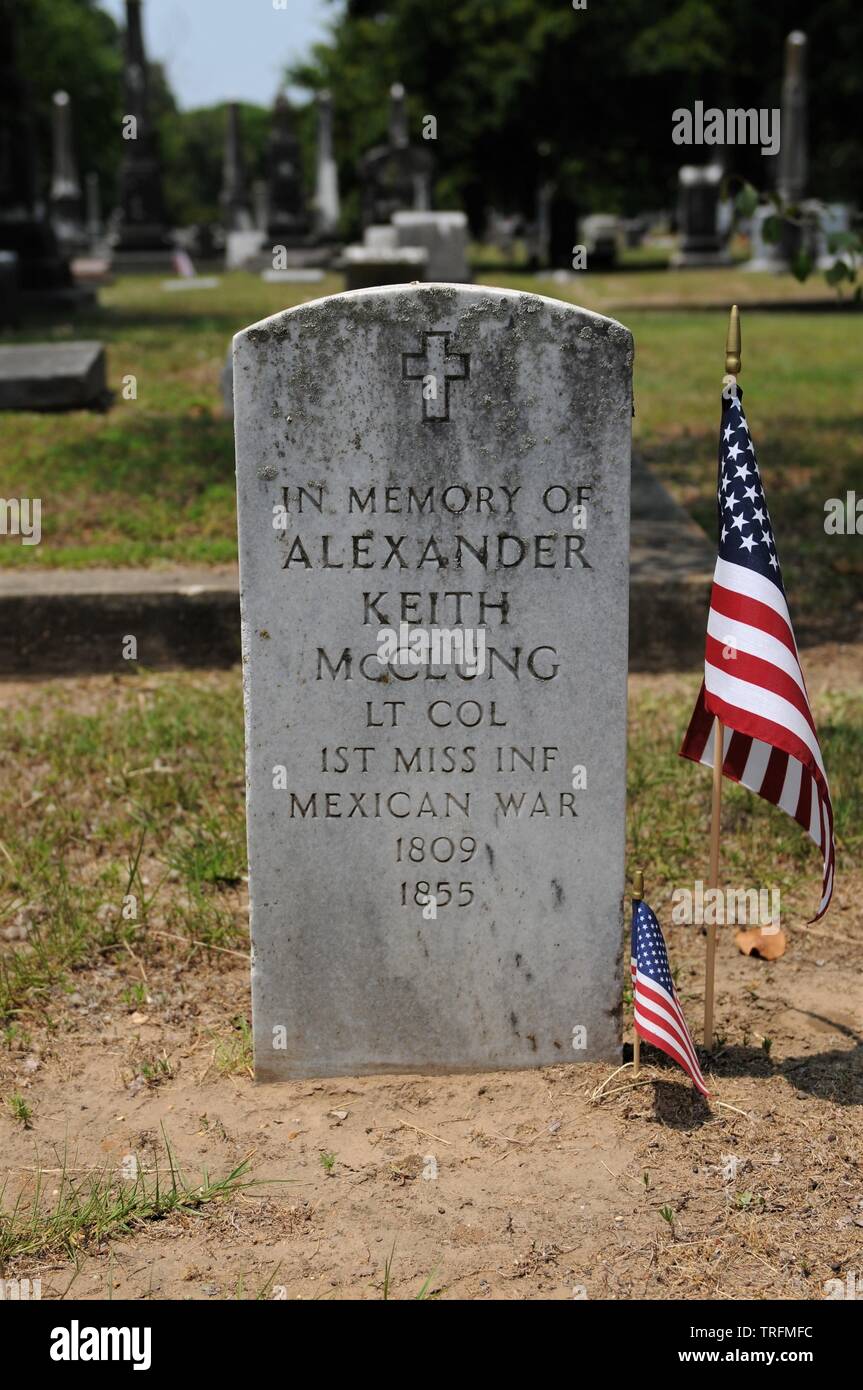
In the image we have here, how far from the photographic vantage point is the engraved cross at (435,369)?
345 centimetres

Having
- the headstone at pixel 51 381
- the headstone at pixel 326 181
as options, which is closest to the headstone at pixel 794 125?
the headstone at pixel 326 181

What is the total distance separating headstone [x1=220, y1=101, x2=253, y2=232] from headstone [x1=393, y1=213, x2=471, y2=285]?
17.6 metres

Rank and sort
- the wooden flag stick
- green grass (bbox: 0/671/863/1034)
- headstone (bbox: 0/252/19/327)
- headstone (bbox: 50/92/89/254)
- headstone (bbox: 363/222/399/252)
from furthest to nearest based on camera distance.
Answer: headstone (bbox: 50/92/89/254) < headstone (bbox: 363/222/399/252) < headstone (bbox: 0/252/19/327) < green grass (bbox: 0/671/863/1034) < the wooden flag stick

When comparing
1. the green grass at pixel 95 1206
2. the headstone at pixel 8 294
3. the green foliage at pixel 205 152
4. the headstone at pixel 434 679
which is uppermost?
the green foliage at pixel 205 152

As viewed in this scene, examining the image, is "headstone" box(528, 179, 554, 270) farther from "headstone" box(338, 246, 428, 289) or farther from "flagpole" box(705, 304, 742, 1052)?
"flagpole" box(705, 304, 742, 1052)

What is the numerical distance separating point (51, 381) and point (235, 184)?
31.0 m

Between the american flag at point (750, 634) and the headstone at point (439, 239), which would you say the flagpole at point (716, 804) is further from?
the headstone at point (439, 239)

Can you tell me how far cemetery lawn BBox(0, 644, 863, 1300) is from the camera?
3.11 metres

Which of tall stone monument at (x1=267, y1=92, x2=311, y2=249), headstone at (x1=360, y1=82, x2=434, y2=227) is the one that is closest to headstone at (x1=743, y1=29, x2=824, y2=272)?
headstone at (x1=360, y1=82, x2=434, y2=227)

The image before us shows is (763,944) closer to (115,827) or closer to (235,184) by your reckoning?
(115,827)

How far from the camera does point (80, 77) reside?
6178 cm

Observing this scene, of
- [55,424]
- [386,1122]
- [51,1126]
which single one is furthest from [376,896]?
Result: [55,424]

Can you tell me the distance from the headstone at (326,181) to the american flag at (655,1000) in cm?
3320

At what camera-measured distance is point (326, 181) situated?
35.7m
